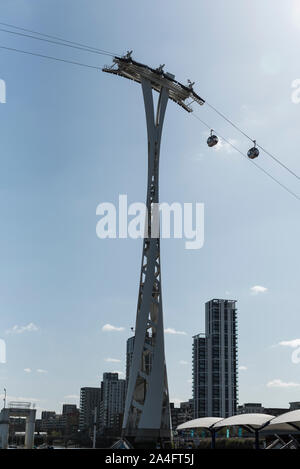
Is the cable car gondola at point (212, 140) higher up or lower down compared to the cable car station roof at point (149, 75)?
lower down

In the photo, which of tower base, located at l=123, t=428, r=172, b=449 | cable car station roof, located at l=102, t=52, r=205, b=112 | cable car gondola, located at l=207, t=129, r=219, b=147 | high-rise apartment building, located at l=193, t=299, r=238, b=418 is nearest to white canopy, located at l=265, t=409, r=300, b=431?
tower base, located at l=123, t=428, r=172, b=449

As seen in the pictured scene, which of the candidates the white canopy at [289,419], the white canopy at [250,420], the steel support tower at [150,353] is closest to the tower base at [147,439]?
the steel support tower at [150,353]

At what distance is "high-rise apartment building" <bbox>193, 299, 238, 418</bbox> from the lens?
167500 mm

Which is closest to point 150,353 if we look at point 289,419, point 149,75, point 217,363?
point 289,419

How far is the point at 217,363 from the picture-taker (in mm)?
170125

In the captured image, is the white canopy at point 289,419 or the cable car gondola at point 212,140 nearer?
the white canopy at point 289,419

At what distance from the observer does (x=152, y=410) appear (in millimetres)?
34156

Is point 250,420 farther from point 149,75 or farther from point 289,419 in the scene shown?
point 149,75

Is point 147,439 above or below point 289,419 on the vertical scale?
below

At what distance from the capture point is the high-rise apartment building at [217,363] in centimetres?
16750

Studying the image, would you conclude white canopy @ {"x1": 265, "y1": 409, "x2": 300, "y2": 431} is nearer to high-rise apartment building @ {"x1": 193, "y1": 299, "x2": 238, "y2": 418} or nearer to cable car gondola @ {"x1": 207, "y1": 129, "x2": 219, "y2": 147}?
cable car gondola @ {"x1": 207, "y1": 129, "x2": 219, "y2": 147}

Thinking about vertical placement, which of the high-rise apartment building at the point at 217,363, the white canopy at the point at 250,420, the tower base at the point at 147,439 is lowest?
the tower base at the point at 147,439

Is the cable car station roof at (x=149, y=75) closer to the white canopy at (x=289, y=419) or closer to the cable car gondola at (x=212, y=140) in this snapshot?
the cable car gondola at (x=212, y=140)
